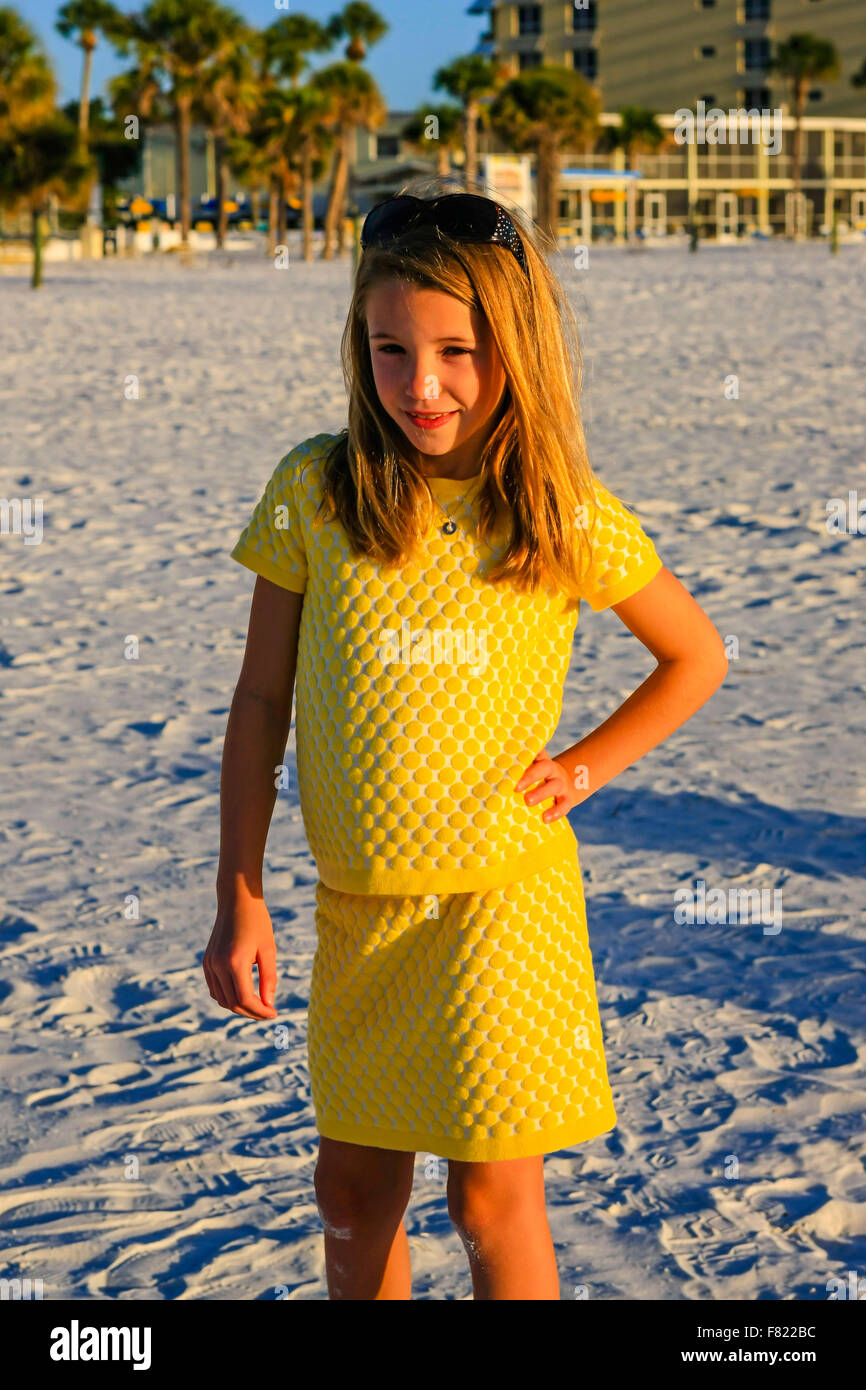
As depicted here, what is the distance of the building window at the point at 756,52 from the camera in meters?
89.2

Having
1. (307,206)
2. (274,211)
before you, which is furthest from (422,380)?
(274,211)

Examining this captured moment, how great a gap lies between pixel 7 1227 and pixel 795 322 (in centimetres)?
2019

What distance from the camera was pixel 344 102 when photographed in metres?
65.1

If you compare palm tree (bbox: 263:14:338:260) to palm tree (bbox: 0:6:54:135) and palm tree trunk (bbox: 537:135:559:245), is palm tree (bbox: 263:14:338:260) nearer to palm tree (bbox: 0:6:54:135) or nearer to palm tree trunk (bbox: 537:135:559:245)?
palm tree trunk (bbox: 537:135:559:245)

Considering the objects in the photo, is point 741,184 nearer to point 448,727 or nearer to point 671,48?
point 671,48

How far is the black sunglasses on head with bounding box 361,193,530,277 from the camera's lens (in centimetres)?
192

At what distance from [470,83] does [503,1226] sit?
6489 cm

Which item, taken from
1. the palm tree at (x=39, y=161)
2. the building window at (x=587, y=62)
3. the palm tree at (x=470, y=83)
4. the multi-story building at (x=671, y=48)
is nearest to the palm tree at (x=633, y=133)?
the palm tree at (x=470, y=83)

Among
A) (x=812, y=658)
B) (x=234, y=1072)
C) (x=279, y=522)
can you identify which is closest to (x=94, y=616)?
(x=812, y=658)

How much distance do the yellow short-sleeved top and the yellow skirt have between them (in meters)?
0.05

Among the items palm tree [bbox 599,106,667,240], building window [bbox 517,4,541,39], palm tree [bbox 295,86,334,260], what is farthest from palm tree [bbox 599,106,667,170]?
building window [bbox 517,4,541,39]

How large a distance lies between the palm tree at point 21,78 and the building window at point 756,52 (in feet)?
178

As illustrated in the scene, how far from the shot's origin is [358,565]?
6.37 feet
